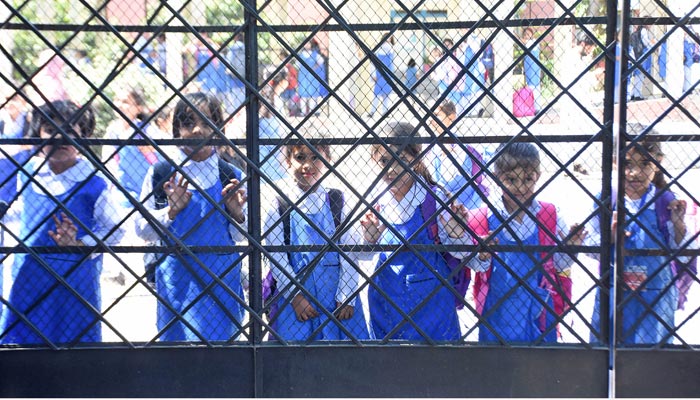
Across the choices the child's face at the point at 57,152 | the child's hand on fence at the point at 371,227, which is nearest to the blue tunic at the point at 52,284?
the child's face at the point at 57,152

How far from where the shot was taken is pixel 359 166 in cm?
386

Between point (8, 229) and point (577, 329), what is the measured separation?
258cm

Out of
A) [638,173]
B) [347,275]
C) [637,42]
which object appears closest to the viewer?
[637,42]

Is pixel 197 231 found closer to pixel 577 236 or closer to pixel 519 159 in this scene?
pixel 519 159

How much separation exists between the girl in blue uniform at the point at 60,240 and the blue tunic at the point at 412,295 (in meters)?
1.21

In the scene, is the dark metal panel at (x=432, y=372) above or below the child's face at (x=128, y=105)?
below

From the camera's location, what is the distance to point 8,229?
3.83m

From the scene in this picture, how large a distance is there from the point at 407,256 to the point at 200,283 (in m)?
0.93

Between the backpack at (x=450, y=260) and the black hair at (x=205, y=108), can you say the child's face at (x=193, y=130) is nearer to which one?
the black hair at (x=205, y=108)

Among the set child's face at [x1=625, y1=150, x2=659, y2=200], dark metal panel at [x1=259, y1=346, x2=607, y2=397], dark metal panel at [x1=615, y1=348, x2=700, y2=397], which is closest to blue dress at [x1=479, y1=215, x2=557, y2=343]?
dark metal panel at [x1=259, y1=346, x2=607, y2=397]

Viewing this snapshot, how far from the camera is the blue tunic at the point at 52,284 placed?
392 cm

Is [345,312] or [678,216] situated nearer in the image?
[678,216]

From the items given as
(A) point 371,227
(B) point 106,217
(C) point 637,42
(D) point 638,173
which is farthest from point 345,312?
(C) point 637,42

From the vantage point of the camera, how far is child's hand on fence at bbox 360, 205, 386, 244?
12.7 feet
